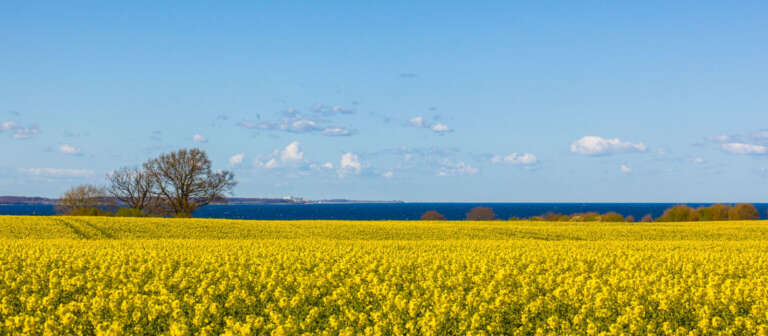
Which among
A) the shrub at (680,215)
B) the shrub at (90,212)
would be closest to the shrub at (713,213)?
the shrub at (680,215)

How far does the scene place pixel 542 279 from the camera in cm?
1181

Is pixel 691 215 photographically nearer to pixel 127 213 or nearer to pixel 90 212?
pixel 127 213

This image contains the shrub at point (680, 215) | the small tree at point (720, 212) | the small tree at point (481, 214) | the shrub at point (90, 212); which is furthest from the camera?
the small tree at point (481, 214)

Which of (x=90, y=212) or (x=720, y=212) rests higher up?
(x=90, y=212)

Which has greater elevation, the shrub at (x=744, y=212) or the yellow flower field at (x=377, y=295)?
the shrub at (x=744, y=212)

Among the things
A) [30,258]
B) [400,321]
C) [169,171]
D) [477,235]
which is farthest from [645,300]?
[169,171]

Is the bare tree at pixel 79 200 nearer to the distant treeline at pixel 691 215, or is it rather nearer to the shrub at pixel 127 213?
the shrub at pixel 127 213

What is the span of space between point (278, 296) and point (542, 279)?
552cm

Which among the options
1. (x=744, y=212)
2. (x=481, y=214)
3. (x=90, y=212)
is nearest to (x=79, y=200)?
(x=90, y=212)

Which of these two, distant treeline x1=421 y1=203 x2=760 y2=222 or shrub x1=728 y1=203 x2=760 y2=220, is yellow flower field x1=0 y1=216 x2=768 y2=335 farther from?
shrub x1=728 y1=203 x2=760 y2=220

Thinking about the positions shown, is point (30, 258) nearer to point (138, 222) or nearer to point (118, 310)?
point (118, 310)

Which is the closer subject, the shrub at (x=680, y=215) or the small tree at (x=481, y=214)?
the shrub at (x=680, y=215)

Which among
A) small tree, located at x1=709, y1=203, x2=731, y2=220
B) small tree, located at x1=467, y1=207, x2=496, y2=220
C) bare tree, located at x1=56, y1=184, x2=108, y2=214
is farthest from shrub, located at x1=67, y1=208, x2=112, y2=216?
small tree, located at x1=709, y1=203, x2=731, y2=220

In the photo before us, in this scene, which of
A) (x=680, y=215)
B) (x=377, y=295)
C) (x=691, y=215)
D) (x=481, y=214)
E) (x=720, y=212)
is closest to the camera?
(x=377, y=295)
